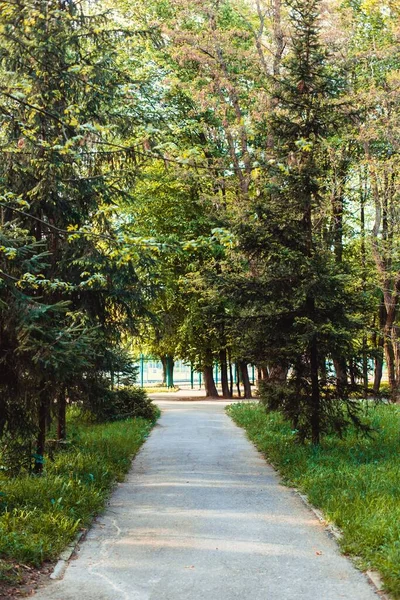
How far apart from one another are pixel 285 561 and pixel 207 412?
69.8 ft

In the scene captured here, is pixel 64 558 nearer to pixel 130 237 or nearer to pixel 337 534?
pixel 337 534

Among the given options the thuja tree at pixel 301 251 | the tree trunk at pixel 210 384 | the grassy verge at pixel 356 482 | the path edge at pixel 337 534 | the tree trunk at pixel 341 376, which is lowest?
the path edge at pixel 337 534

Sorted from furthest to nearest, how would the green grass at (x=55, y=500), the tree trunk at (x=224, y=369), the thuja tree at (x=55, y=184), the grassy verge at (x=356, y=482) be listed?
the tree trunk at (x=224, y=369), the thuja tree at (x=55, y=184), the green grass at (x=55, y=500), the grassy verge at (x=356, y=482)

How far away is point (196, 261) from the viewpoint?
1395 inches

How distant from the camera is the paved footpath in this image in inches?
235

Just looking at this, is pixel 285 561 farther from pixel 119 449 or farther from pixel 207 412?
pixel 207 412

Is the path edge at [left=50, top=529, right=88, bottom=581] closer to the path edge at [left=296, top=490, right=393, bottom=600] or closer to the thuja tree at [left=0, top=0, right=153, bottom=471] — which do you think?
the thuja tree at [left=0, top=0, right=153, bottom=471]

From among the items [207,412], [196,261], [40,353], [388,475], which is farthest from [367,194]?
[40,353]

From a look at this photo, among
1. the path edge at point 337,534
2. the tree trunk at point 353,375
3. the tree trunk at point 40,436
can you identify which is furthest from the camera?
the tree trunk at point 353,375

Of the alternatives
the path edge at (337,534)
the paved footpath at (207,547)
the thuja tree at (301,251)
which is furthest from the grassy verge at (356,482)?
the thuja tree at (301,251)

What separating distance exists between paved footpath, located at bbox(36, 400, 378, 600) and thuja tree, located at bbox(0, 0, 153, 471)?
2.06m

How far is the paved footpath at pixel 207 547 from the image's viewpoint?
5977 millimetres

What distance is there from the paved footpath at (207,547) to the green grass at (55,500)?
0.28m

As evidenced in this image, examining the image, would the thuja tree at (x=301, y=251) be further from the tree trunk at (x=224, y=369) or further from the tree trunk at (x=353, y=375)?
the tree trunk at (x=224, y=369)
